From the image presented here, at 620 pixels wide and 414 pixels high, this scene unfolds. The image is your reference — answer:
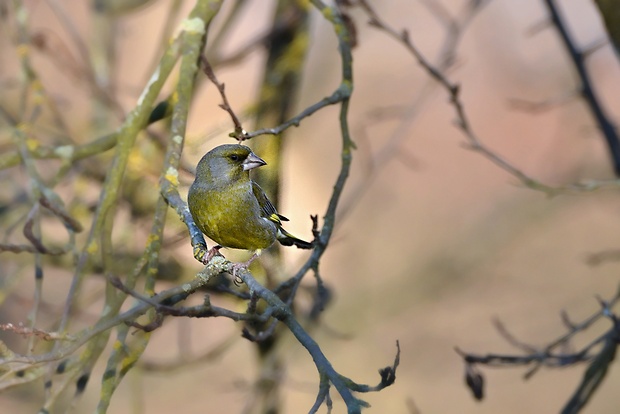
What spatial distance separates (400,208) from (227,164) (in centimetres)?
771

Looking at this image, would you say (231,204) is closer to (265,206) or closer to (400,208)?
(265,206)

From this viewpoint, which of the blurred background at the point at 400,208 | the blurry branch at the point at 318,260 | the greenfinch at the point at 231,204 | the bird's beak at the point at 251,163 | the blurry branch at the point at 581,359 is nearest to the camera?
the blurry branch at the point at 318,260

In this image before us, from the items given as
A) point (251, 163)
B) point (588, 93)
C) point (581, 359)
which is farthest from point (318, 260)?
point (588, 93)

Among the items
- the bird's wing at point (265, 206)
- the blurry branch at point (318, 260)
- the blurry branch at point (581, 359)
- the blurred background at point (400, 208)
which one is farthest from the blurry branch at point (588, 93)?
the bird's wing at point (265, 206)

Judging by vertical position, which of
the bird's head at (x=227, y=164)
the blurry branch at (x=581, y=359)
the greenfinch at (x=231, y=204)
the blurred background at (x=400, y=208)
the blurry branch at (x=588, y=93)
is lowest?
the blurry branch at (x=581, y=359)

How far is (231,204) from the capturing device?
8.97 ft

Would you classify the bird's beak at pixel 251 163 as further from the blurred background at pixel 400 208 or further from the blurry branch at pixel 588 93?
the blurry branch at pixel 588 93

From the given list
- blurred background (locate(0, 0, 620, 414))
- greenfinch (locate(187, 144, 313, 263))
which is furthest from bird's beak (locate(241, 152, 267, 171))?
blurred background (locate(0, 0, 620, 414))

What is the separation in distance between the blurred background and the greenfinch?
1.47 m

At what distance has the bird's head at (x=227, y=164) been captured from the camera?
2.77 meters

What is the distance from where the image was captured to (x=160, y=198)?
2.70 meters

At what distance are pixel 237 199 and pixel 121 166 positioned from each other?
1.51ft

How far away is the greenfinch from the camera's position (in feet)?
8.82

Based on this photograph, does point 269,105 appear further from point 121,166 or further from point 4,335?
point 4,335
